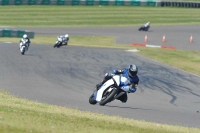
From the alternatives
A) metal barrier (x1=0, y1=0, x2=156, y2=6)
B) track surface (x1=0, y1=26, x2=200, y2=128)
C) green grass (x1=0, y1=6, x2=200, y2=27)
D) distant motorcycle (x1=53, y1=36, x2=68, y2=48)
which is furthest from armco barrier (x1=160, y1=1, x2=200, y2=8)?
track surface (x1=0, y1=26, x2=200, y2=128)

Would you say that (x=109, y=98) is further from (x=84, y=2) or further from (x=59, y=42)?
(x=84, y=2)

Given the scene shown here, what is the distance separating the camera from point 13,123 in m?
10.1

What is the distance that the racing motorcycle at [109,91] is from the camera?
55.0ft

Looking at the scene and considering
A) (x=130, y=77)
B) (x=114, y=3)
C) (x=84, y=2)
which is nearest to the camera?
(x=130, y=77)

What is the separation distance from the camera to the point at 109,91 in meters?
17.1

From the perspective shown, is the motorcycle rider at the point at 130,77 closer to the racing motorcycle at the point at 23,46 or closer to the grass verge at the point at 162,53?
the grass verge at the point at 162,53

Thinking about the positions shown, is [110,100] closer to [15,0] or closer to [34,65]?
[34,65]

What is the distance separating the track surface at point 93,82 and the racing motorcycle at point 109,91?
29cm

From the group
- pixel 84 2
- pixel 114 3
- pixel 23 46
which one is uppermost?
pixel 23 46

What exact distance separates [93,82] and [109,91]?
548 cm

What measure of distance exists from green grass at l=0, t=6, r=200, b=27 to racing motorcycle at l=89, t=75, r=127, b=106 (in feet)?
123

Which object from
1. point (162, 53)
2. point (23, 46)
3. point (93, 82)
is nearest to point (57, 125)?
point (93, 82)

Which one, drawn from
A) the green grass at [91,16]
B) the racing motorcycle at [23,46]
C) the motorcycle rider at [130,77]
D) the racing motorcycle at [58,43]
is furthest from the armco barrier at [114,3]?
the motorcycle rider at [130,77]

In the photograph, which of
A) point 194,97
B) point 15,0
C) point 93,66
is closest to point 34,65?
point 93,66
